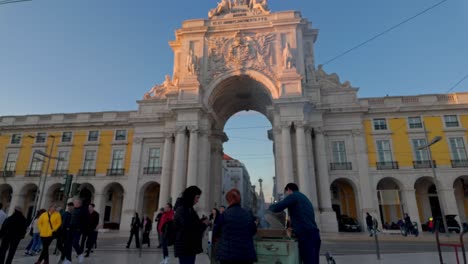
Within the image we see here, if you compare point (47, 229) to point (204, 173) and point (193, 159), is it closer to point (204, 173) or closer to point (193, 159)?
point (193, 159)

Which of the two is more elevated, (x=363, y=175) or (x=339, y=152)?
(x=339, y=152)

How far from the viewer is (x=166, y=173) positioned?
27703 millimetres

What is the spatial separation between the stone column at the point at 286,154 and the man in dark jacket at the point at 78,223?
18.2 metres

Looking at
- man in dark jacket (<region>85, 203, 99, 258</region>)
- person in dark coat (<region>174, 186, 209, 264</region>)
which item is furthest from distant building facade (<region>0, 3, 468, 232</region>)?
person in dark coat (<region>174, 186, 209, 264</region>)

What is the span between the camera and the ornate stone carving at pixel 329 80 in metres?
29.7

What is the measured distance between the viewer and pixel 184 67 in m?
29.8

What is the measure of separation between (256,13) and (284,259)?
30.9m

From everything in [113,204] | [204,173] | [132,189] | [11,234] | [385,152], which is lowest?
[11,234]

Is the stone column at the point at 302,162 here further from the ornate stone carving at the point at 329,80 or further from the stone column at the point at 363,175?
the ornate stone carving at the point at 329,80

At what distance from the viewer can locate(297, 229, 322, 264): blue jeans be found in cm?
481

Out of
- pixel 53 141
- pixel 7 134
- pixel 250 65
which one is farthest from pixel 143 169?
pixel 7 134

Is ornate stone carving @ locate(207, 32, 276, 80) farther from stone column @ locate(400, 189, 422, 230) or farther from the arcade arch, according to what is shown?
stone column @ locate(400, 189, 422, 230)

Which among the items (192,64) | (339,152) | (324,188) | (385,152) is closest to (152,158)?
(192,64)

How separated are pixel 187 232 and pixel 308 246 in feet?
7.03
